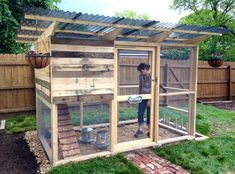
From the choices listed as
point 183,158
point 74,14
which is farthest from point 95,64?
point 183,158

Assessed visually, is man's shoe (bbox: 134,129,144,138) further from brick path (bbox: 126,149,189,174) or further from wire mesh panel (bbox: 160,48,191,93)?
wire mesh panel (bbox: 160,48,191,93)

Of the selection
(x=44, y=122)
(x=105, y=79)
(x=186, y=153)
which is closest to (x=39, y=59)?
(x=105, y=79)

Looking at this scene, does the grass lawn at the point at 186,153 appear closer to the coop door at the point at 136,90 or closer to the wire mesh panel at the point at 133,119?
the wire mesh panel at the point at 133,119

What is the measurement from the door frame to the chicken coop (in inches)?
0.7

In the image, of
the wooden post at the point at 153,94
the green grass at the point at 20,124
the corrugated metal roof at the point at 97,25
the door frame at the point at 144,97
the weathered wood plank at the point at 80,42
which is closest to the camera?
the corrugated metal roof at the point at 97,25

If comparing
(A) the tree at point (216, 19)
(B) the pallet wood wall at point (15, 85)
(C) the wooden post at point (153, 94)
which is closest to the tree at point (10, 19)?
(B) the pallet wood wall at point (15, 85)

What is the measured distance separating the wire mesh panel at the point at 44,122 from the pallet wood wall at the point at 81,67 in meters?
0.69

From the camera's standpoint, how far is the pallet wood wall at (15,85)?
667 centimetres

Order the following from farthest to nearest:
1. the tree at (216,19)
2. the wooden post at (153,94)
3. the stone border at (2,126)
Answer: the tree at (216,19)
the stone border at (2,126)
the wooden post at (153,94)

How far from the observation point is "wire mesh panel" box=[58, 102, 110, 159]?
4.14 meters

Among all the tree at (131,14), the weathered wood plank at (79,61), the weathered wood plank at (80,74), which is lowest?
the weathered wood plank at (80,74)

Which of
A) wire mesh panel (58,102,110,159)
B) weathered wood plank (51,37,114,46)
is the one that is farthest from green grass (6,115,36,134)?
weathered wood plank (51,37,114,46)

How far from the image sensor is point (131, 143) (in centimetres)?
459

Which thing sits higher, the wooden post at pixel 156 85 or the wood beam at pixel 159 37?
the wood beam at pixel 159 37
